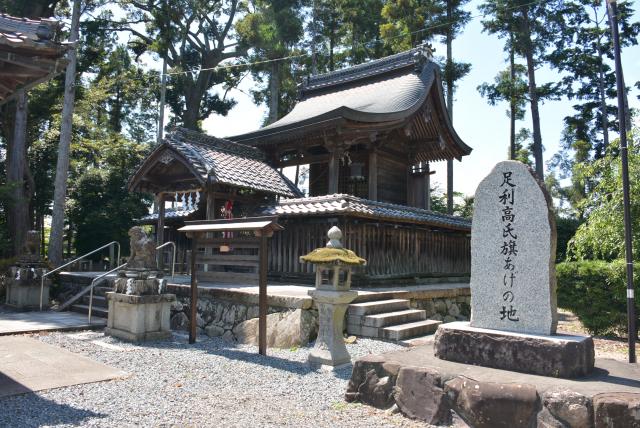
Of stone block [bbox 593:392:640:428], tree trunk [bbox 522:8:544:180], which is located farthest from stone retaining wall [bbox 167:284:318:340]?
tree trunk [bbox 522:8:544:180]

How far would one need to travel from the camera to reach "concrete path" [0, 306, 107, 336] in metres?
8.99

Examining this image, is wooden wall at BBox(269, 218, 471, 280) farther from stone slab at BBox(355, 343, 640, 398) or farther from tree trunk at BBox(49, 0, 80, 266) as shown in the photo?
tree trunk at BBox(49, 0, 80, 266)

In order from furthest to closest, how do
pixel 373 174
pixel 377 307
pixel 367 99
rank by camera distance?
pixel 367 99 → pixel 373 174 → pixel 377 307

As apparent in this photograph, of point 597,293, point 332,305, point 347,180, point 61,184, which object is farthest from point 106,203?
point 597,293

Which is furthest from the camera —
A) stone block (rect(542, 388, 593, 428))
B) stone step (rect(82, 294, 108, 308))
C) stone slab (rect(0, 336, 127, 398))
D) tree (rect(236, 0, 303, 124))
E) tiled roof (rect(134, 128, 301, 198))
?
tree (rect(236, 0, 303, 124))

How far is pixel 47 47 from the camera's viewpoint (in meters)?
4.89

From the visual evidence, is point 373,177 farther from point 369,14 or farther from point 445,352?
point 369,14

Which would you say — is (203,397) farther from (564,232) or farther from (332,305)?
(564,232)

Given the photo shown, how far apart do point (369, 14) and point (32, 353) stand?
26.8m

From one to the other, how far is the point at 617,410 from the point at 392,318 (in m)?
4.77

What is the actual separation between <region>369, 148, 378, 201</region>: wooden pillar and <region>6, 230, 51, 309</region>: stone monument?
31.9 feet

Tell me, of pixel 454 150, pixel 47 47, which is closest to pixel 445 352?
pixel 47 47

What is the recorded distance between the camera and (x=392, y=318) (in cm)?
824

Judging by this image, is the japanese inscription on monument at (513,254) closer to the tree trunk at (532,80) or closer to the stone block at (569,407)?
the stone block at (569,407)
